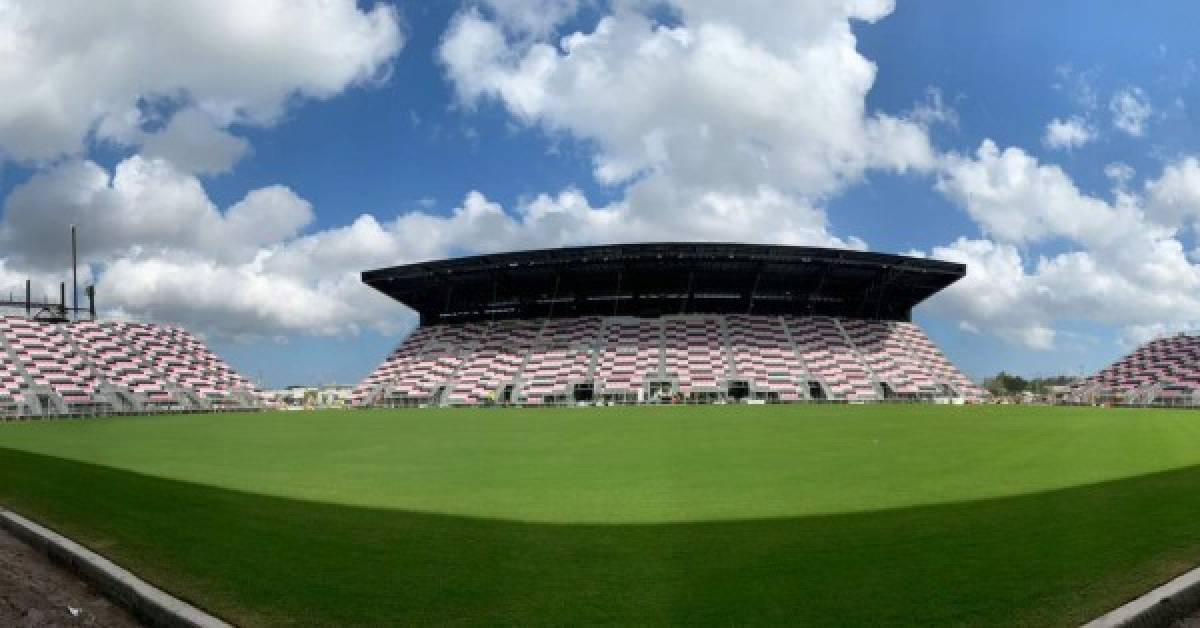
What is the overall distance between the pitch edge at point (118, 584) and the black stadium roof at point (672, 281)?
7182 cm

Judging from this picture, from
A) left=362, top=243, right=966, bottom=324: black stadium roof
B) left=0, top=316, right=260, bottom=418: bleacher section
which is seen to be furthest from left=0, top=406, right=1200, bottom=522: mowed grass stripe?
left=362, top=243, right=966, bottom=324: black stadium roof

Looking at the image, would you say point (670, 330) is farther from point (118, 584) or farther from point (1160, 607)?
point (1160, 607)

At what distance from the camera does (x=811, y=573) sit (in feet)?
23.7

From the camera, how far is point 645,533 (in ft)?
30.8

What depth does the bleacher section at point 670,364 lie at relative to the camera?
77.8m

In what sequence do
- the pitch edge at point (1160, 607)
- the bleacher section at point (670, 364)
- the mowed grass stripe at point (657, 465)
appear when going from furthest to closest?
1. the bleacher section at point (670, 364)
2. the mowed grass stripe at point (657, 465)
3. the pitch edge at point (1160, 607)

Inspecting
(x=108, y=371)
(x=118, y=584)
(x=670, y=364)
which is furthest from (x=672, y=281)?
(x=118, y=584)

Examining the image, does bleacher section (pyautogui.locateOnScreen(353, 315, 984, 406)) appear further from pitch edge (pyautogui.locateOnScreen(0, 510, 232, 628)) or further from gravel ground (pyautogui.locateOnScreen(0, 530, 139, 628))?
gravel ground (pyautogui.locateOnScreen(0, 530, 139, 628))

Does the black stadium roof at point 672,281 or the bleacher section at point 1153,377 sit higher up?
the black stadium roof at point 672,281

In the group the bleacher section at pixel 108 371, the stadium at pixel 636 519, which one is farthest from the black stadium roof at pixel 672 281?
the stadium at pixel 636 519

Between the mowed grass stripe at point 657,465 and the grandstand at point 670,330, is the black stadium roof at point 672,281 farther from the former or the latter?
the mowed grass stripe at point 657,465

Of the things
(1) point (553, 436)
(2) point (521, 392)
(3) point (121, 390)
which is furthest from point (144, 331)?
(1) point (553, 436)

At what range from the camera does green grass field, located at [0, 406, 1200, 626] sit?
6.45m

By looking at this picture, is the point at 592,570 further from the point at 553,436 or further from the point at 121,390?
the point at 121,390
